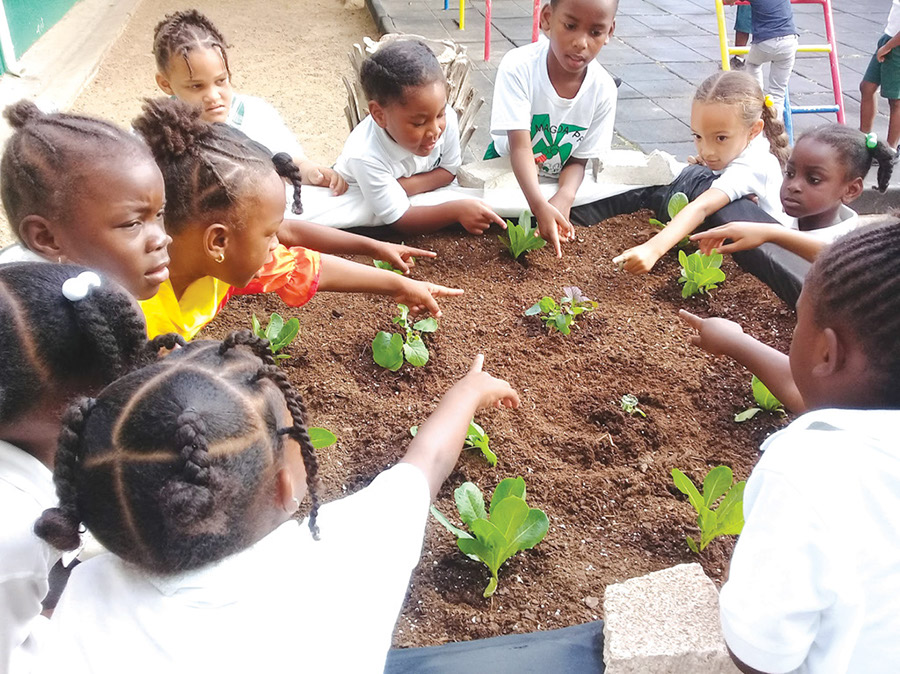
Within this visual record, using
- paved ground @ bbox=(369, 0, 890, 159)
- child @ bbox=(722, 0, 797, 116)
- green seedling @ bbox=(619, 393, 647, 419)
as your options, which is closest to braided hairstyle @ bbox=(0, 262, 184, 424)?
green seedling @ bbox=(619, 393, 647, 419)

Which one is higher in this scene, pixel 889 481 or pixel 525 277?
pixel 889 481

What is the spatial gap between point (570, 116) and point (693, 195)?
0.61 meters

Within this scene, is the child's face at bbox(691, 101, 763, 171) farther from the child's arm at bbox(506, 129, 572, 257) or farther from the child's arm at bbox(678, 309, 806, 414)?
the child's arm at bbox(678, 309, 806, 414)

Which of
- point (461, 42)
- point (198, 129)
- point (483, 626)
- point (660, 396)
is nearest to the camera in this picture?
point (483, 626)

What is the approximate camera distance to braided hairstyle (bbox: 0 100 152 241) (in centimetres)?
156

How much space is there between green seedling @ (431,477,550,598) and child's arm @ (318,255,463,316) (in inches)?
28.1

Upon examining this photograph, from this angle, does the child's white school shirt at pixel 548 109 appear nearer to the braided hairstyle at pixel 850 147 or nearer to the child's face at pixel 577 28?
the child's face at pixel 577 28

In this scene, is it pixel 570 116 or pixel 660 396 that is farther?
pixel 570 116

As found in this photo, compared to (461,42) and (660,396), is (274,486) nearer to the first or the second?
(660,396)

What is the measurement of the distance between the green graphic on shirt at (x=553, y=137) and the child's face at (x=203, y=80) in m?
1.26

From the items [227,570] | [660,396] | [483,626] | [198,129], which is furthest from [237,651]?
[660,396]

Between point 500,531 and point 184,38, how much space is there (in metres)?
2.16

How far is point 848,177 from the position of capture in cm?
275

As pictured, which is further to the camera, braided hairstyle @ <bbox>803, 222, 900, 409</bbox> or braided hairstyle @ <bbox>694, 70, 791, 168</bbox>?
braided hairstyle @ <bbox>694, 70, 791, 168</bbox>
